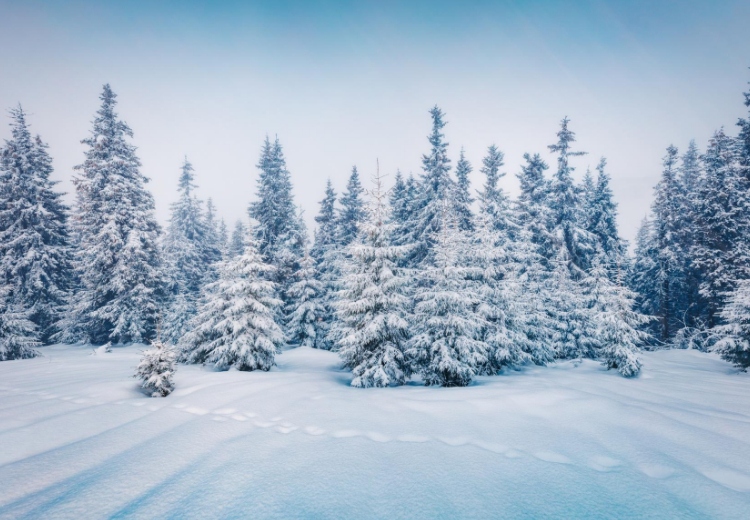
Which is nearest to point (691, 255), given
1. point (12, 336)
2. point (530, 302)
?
point (530, 302)

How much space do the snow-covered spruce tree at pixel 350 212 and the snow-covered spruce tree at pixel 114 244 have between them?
1418cm

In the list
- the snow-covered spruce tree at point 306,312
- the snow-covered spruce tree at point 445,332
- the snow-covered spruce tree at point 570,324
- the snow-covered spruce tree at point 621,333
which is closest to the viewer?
the snow-covered spruce tree at point 445,332

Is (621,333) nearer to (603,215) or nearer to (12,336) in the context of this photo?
(603,215)

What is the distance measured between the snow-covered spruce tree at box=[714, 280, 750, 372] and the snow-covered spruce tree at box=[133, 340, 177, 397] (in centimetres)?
1920

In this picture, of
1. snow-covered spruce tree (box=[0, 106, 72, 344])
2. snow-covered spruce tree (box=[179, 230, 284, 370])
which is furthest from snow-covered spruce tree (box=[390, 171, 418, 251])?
snow-covered spruce tree (box=[0, 106, 72, 344])

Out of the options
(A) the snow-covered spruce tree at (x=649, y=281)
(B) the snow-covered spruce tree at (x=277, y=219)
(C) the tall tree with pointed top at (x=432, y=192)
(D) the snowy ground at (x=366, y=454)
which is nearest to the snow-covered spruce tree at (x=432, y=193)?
(C) the tall tree with pointed top at (x=432, y=192)

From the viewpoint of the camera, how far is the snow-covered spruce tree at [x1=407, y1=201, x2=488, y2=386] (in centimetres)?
1129

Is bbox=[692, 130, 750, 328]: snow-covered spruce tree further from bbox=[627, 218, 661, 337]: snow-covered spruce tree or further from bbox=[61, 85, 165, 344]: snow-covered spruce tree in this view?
bbox=[61, 85, 165, 344]: snow-covered spruce tree

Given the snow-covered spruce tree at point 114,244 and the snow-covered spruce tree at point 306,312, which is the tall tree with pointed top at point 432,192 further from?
the snow-covered spruce tree at point 114,244

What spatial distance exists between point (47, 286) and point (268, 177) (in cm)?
1683

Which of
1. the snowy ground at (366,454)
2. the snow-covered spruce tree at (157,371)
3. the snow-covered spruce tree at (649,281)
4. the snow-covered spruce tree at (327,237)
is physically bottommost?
A: the snowy ground at (366,454)

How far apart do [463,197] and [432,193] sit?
273 cm

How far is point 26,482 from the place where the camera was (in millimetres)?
3746

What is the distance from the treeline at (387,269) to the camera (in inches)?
494
